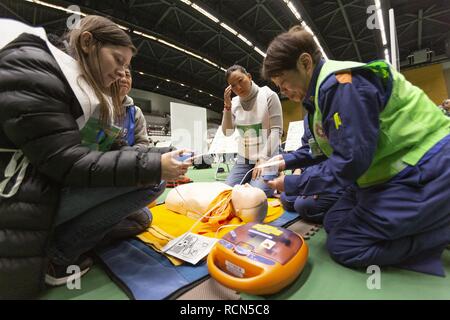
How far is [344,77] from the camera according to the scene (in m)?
0.75

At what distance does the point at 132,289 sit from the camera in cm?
74

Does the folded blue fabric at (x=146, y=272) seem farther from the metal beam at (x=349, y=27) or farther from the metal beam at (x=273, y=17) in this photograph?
the metal beam at (x=349, y=27)

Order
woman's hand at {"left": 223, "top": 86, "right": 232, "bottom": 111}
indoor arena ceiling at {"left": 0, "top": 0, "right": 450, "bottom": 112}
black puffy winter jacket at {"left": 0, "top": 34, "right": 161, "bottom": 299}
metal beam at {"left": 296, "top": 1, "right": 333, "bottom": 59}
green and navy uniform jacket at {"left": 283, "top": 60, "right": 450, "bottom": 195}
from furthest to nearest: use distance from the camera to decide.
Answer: metal beam at {"left": 296, "top": 1, "right": 333, "bottom": 59}, indoor arena ceiling at {"left": 0, "top": 0, "right": 450, "bottom": 112}, woman's hand at {"left": 223, "top": 86, "right": 232, "bottom": 111}, green and navy uniform jacket at {"left": 283, "top": 60, "right": 450, "bottom": 195}, black puffy winter jacket at {"left": 0, "top": 34, "right": 161, "bottom": 299}

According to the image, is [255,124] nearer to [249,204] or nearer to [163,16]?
[249,204]

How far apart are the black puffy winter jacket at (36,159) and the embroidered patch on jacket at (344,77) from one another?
0.74m

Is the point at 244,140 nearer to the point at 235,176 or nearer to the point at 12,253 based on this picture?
the point at 235,176

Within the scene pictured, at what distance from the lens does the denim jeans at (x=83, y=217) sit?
796 millimetres

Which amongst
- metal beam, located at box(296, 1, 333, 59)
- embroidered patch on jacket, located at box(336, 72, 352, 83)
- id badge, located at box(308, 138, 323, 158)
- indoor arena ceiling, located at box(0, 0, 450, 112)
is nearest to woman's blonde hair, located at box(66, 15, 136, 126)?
embroidered patch on jacket, located at box(336, 72, 352, 83)

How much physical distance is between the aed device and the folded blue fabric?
10 cm

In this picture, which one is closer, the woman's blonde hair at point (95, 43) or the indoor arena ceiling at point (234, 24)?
the woman's blonde hair at point (95, 43)

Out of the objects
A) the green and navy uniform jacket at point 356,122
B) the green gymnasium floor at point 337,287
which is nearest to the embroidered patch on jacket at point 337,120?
the green and navy uniform jacket at point 356,122

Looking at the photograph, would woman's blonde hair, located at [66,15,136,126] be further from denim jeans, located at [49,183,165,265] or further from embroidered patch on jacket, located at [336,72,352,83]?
embroidered patch on jacket, located at [336,72,352,83]

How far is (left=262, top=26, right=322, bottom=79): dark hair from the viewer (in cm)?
89

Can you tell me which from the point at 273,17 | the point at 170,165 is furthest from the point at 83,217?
the point at 273,17
